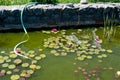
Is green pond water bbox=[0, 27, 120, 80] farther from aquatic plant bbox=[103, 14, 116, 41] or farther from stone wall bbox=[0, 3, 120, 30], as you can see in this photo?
stone wall bbox=[0, 3, 120, 30]

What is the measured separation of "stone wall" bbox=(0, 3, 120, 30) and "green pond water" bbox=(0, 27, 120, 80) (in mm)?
238

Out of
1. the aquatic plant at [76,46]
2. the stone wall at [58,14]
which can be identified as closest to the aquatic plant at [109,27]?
the stone wall at [58,14]

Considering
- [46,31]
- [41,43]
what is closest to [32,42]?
[41,43]

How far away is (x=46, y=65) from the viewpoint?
4.72 metres

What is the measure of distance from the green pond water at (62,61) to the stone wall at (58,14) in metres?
0.24

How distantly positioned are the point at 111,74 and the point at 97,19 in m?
2.05

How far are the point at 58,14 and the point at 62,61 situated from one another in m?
1.48

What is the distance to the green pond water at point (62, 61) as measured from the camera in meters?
4.44

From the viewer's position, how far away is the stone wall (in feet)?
19.2

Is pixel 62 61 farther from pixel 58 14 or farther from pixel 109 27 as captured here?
pixel 109 27

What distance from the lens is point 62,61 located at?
191 inches

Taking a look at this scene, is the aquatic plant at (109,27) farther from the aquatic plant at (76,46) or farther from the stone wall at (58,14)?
the aquatic plant at (76,46)

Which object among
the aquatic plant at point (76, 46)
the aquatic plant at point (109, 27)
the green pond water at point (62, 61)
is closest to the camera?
the green pond water at point (62, 61)

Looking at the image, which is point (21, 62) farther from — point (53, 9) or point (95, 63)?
point (53, 9)
